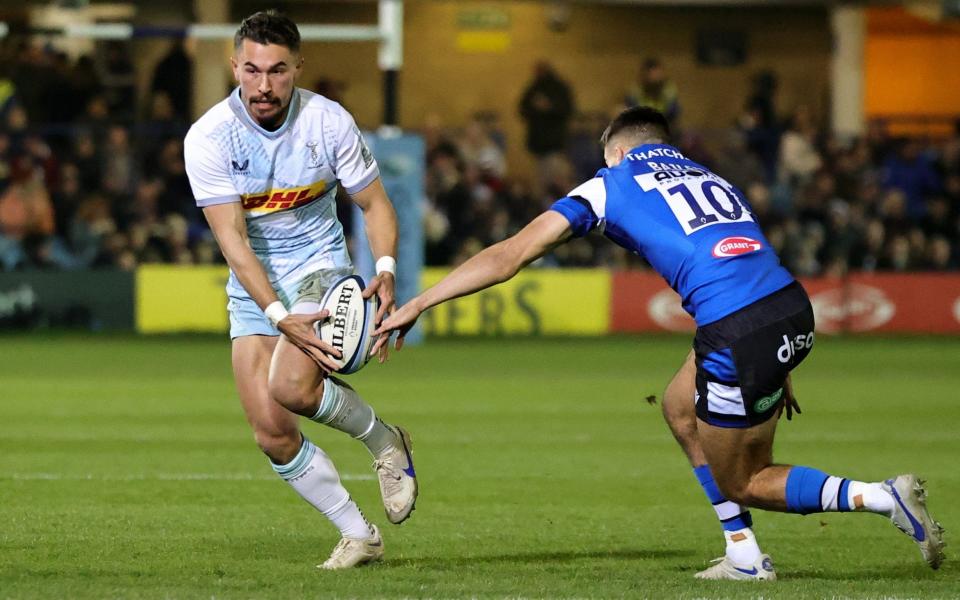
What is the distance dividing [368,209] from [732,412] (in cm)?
179

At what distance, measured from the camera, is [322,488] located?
6.82m

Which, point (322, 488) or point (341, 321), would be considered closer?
point (341, 321)

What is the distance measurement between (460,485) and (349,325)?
295 centimetres

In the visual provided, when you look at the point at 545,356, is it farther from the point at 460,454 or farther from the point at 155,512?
the point at 155,512

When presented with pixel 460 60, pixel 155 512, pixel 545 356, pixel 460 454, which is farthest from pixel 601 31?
pixel 155 512

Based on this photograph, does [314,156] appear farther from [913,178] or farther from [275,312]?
[913,178]

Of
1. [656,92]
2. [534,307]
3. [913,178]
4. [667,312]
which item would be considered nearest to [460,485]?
[534,307]

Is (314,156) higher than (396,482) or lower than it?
higher

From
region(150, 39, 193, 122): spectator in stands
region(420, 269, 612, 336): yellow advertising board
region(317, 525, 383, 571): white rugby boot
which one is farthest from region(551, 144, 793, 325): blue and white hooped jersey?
region(150, 39, 193, 122): spectator in stands

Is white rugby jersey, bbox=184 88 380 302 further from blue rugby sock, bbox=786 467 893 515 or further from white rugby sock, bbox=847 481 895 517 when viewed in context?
white rugby sock, bbox=847 481 895 517

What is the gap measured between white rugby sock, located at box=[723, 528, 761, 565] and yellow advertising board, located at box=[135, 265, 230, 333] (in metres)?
14.1

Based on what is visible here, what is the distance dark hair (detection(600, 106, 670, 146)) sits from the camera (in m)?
6.61

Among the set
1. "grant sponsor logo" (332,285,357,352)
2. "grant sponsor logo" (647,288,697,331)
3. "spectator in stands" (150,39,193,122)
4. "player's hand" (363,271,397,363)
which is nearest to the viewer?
"grant sponsor logo" (332,285,357,352)

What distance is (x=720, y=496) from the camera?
21.9 ft
